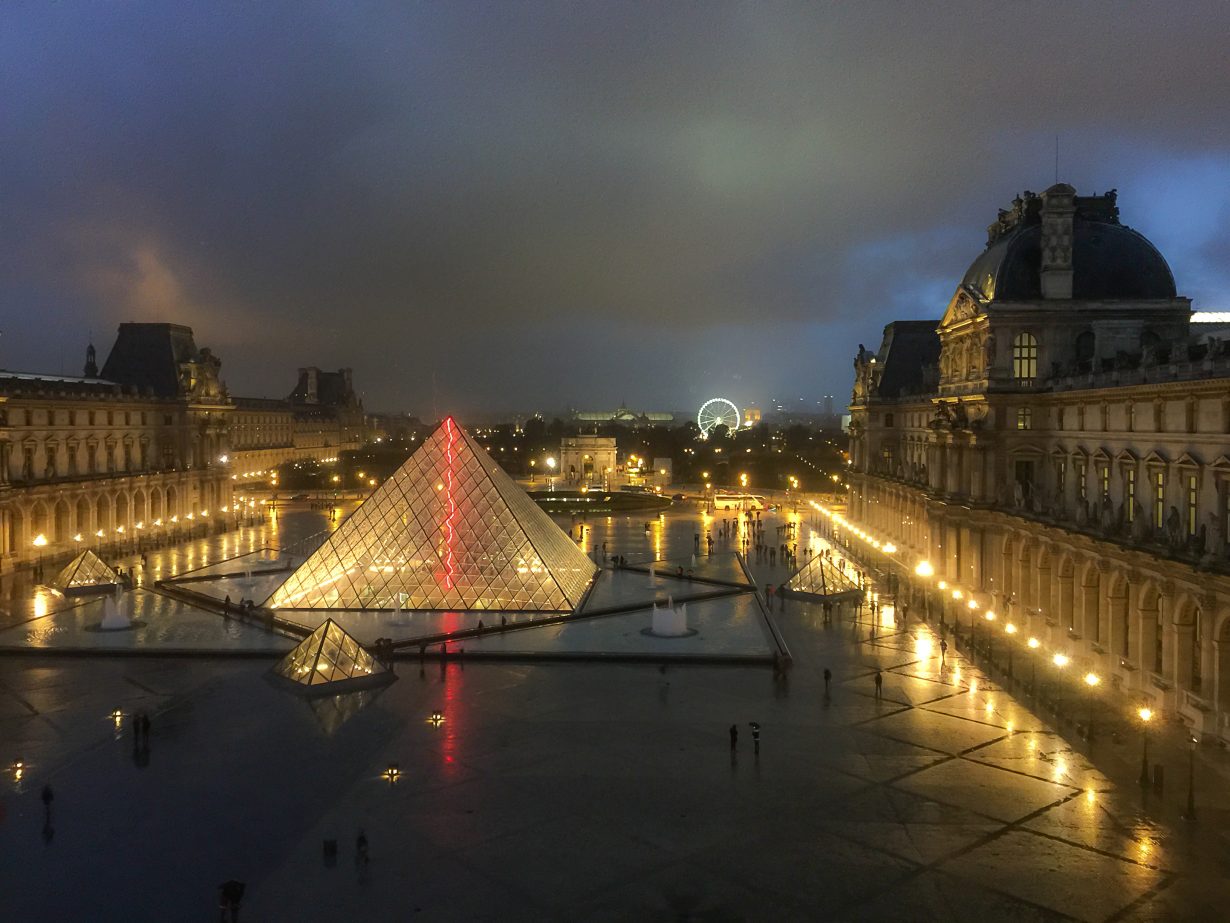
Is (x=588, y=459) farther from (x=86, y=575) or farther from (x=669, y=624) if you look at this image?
(x=669, y=624)

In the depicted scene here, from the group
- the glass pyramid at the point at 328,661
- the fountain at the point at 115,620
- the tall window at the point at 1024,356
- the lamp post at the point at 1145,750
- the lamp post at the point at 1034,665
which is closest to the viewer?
the lamp post at the point at 1145,750

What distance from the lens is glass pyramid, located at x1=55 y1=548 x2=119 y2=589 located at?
38594 millimetres

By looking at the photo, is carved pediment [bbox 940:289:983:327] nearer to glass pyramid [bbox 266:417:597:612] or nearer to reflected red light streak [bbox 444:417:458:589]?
glass pyramid [bbox 266:417:597:612]

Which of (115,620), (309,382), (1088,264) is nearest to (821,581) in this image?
(1088,264)

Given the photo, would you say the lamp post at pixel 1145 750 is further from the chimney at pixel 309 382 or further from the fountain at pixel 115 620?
the chimney at pixel 309 382

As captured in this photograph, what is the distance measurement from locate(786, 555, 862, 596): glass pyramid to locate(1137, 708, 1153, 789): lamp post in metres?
15.5

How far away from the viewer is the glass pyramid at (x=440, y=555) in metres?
34.8

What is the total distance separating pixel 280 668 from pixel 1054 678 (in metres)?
19.9

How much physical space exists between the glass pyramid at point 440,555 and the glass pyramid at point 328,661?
8.89m

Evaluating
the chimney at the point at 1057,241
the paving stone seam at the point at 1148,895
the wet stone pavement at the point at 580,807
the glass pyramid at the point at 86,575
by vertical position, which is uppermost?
the chimney at the point at 1057,241

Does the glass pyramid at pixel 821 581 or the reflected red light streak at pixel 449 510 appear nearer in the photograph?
the reflected red light streak at pixel 449 510

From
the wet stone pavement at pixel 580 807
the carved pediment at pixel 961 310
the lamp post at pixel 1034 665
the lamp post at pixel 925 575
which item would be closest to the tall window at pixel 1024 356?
the carved pediment at pixel 961 310

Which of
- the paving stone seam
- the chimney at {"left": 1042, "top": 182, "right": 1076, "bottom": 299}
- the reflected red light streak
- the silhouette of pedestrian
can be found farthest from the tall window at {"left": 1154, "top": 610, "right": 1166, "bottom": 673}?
the reflected red light streak

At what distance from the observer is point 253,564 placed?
1777 inches
